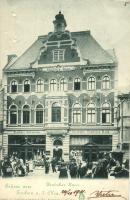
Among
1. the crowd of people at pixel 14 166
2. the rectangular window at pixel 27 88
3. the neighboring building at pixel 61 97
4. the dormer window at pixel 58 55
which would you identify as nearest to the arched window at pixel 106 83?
the neighboring building at pixel 61 97

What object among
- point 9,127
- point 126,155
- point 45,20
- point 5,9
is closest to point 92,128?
point 126,155

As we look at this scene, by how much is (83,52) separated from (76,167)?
0.86 metres

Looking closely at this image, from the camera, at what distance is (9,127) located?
3.25 metres

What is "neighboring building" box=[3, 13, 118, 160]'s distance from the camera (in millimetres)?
3112

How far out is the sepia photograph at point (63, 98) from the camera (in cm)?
301

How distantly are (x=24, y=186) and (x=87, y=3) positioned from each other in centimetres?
141

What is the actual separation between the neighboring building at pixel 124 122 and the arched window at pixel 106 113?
86 millimetres

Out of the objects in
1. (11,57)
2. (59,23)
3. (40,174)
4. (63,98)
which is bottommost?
(40,174)

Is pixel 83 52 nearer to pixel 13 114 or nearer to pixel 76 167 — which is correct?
pixel 13 114

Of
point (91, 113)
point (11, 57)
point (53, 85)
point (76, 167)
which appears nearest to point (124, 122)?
point (91, 113)

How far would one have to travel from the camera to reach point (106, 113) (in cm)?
312
